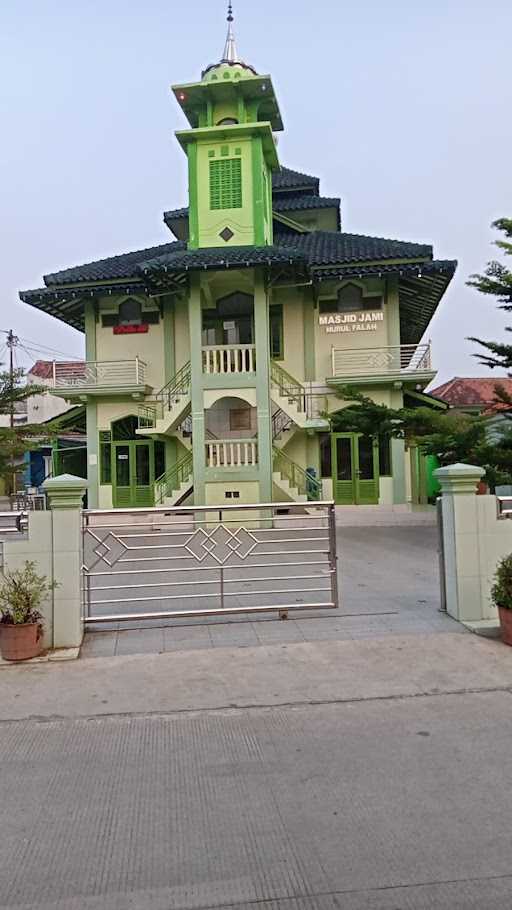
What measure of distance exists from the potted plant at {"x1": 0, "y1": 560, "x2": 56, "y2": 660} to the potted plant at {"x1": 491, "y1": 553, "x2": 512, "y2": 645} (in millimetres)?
4091

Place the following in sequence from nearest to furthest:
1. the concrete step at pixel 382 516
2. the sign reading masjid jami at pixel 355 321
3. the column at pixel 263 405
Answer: the column at pixel 263 405 → the concrete step at pixel 382 516 → the sign reading masjid jami at pixel 355 321

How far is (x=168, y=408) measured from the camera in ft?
62.7

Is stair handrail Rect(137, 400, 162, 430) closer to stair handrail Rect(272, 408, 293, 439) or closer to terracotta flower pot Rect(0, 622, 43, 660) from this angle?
stair handrail Rect(272, 408, 293, 439)

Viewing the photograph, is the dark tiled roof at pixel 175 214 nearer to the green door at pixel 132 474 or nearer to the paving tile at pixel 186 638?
the green door at pixel 132 474

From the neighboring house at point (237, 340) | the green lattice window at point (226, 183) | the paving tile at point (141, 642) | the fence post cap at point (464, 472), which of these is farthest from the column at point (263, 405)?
the fence post cap at point (464, 472)

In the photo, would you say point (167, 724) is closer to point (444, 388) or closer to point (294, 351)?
point (294, 351)

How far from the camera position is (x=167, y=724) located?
4273 millimetres

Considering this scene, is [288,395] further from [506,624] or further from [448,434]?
[506,624]

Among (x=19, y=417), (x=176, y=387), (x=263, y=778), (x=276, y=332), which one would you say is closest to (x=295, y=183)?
(x=276, y=332)

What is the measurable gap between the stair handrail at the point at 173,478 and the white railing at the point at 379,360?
5139mm

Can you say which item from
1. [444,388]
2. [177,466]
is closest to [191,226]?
[177,466]

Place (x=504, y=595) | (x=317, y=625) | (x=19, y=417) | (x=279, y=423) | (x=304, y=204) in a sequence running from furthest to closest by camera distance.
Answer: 1. (x=19, y=417)
2. (x=304, y=204)
3. (x=279, y=423)
4. (x=317, y=625)
5. (x=504, y=595)

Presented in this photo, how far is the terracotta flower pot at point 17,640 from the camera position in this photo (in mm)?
5586

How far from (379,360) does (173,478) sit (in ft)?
23.3
